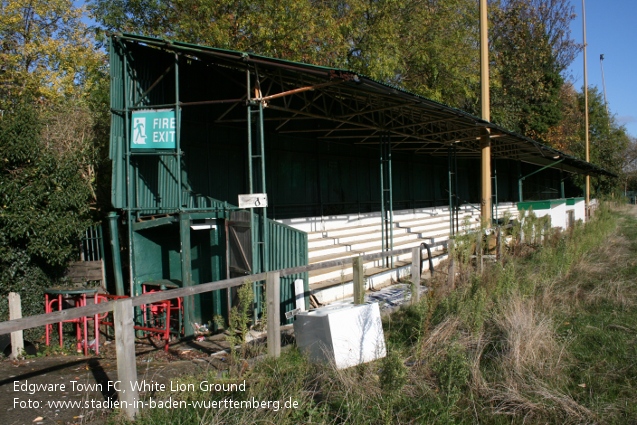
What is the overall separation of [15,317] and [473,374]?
20.4 feet

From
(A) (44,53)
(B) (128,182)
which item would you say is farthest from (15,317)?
(A) (44,53)

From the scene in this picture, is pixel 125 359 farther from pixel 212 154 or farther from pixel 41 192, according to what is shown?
pixel 212 154

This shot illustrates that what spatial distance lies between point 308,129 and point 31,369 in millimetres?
9265

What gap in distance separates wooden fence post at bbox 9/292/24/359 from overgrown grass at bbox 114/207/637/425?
4058 mm

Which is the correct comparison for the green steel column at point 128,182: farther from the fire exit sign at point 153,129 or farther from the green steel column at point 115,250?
the green steel column at point 115,250

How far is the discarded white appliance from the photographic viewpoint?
5363mm

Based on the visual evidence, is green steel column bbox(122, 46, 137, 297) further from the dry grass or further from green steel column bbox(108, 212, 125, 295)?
the dry grass

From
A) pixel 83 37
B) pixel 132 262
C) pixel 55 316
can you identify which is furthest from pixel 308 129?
pixel 83 37

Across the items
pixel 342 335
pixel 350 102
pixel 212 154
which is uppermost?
pixel 350 102

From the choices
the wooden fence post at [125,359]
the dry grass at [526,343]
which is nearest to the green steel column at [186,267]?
the wooden fence post at [125,359]

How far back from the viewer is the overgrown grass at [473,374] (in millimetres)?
4309

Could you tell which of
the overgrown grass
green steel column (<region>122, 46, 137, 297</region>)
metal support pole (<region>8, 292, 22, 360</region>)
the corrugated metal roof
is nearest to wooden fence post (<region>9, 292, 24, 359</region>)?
metal support pole (<region>8, 292, 22, 360</region>)

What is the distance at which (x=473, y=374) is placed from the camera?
496 cm

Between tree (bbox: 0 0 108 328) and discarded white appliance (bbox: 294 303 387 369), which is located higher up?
tree (bbox: 0 0 108 328)
